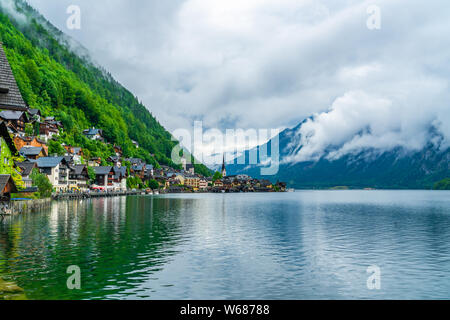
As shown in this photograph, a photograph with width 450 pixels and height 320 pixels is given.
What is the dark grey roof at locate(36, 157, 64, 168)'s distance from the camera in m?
133

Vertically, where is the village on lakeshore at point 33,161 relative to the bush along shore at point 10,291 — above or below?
above

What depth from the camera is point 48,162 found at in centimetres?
13400

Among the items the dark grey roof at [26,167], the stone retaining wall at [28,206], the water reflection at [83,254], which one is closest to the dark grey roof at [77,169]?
the dark grey roof at [26,167]

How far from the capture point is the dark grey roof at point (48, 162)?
133 meters

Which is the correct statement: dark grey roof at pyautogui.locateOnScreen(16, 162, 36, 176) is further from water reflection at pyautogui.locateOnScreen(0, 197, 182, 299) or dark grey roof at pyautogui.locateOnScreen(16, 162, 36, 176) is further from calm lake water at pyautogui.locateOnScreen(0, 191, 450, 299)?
calm lake water at pyautogui.locateOnScreen(0, 191, 450, 299)

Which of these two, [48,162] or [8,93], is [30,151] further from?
[8,93]

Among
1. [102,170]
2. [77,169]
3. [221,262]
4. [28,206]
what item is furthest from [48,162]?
[221,262]

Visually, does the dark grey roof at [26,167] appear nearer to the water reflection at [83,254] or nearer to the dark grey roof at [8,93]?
the water reflection at [83,254]

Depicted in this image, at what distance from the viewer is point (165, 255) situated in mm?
34531

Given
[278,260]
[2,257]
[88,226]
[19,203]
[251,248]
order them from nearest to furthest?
[2,257] → [278,260] → [251,248] → [88,226] → [19,203]

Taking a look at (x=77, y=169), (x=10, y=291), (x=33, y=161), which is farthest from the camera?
(x=77, y=169)

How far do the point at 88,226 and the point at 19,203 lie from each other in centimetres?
2301

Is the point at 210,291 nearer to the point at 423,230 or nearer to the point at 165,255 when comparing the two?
the point at 165,255

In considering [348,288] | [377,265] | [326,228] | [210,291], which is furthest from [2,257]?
[326,228]
